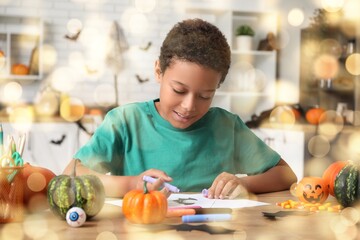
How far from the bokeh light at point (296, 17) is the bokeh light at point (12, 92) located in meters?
2.62

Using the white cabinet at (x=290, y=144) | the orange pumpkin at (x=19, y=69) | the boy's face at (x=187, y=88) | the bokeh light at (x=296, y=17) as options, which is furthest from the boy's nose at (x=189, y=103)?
the bokeh light at (x=296, y=17)

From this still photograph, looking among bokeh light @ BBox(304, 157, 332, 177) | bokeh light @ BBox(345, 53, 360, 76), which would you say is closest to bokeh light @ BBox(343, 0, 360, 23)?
bokeh light @ BBox(345, 53, 360, 76)

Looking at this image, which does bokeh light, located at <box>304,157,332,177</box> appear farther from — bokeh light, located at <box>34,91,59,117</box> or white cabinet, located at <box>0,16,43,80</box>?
white cabinet, located at <box>0,16,43,80</box>

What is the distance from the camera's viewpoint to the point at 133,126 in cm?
174

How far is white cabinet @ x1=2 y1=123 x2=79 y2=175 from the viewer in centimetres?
402

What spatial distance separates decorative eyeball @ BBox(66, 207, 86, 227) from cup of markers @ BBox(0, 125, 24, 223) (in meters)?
0.11

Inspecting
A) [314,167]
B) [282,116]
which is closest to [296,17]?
[282,116]

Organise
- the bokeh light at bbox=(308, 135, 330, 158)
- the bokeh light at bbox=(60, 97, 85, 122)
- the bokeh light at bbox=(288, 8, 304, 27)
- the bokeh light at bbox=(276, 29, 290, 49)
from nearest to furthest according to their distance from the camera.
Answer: the bokeh light at bbox=(308, 135, 330, 158), the bokeh light at bbox=(60, 97, 85, 122), the bokeh light at bbox=(276, 29, 290, 49), the bokeh light at bbox=(288, 8, 304, 27)

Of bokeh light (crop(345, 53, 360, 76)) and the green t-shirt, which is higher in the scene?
bokeh light (crop(345, 53, 360, 76))

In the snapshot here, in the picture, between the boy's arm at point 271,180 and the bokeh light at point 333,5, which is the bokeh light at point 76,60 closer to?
the bokeh light at point 333,5

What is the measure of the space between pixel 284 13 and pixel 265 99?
0.89 m

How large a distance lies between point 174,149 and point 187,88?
33 cm

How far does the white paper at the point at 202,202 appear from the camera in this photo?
1224 millimetres

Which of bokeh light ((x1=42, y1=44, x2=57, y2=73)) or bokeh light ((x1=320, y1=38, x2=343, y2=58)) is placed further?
bokeh light ((x1=320, y1=38, x2=343, y2=58))
